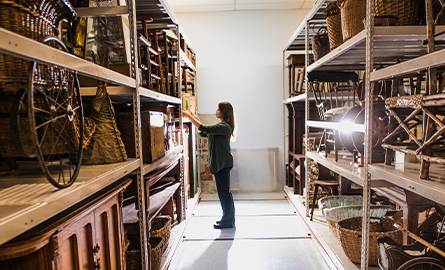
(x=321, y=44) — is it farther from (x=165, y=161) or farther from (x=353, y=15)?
(x=165, y=161)

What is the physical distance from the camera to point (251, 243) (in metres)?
3.28

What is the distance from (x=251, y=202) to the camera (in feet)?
16.1

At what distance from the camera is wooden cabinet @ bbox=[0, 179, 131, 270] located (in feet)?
3.01

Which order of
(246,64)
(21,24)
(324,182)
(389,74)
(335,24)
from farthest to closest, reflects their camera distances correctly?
(246,64), (324,182), (335,24), (389,74), (21,24)

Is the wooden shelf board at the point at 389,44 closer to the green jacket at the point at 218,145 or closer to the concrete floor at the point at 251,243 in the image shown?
the green jacket at the point at 218,145

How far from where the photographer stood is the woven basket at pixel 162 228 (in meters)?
2.58

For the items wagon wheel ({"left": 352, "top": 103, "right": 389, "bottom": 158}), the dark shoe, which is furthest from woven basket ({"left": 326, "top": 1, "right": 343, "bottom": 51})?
the dark shoe

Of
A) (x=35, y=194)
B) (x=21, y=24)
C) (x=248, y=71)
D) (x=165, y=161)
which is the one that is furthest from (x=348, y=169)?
(x=248, y=71)

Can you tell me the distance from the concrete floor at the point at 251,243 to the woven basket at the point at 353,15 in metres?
2.23

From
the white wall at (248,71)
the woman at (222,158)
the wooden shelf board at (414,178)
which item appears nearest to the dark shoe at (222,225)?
the woman at (222,158)

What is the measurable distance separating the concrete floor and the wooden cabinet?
1.30m

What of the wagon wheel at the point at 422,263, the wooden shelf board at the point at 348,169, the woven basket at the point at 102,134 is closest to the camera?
the wagon wheel at the point at 422,263

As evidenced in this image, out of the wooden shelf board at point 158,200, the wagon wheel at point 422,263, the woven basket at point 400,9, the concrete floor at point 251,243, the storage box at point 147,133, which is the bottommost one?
the concrete floor at point 251,243

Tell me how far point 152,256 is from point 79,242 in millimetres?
1250
